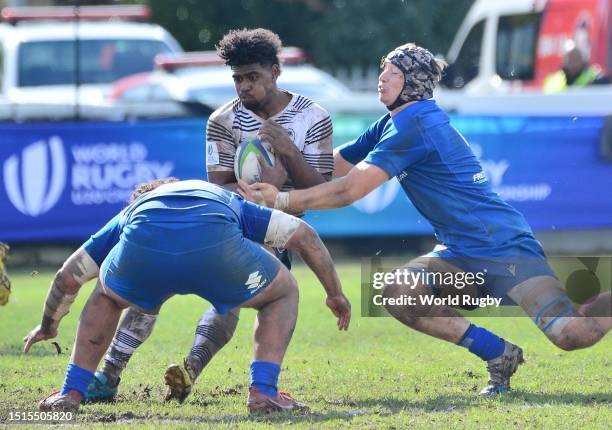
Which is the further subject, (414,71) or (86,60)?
(86,60)

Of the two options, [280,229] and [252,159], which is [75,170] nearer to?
Answer: [252,159]

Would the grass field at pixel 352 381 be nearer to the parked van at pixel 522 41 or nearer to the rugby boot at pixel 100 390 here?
the rugby boot at pixel 100 390

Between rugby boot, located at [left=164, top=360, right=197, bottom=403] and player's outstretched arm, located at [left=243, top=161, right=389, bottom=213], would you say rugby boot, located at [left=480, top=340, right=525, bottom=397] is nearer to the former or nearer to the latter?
player's outstretched arm, located at [left=243, top=161, right=389, bottom=213]

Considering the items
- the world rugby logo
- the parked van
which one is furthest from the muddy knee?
the parked van

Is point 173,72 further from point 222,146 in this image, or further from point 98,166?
point 222,146

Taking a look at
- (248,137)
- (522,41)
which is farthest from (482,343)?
(522,41)

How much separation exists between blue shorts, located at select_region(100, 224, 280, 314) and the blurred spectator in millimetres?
10552

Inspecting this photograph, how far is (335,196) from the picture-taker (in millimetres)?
6637

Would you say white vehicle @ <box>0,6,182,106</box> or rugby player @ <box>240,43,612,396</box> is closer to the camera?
rugby player @ <box>240,43,612,396</box>

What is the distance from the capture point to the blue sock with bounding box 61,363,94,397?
620cm

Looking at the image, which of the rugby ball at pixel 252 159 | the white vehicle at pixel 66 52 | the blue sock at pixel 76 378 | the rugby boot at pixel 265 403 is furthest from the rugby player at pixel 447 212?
the white vehicle at pixel 66 52

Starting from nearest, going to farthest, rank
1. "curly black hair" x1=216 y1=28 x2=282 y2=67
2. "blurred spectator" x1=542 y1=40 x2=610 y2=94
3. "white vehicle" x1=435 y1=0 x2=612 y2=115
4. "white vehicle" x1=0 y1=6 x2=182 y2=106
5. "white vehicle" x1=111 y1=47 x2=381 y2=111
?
1. "curly black hair" x1=216 y1=28 x2=282 y2=67
2. "white vehicle" x1=435 y1=0 x2=612 y2=115
3. "white vehicle" x1=111 y1=47 x2=381 y2=111
4. "blurred spectator" x1=542 y1=40 x2=610 y2=94
5. "white vehicle" x1=0 y1=6 x2=182 y2=106

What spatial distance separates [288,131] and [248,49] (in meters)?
0.50

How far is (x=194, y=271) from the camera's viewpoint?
5.98 metres
